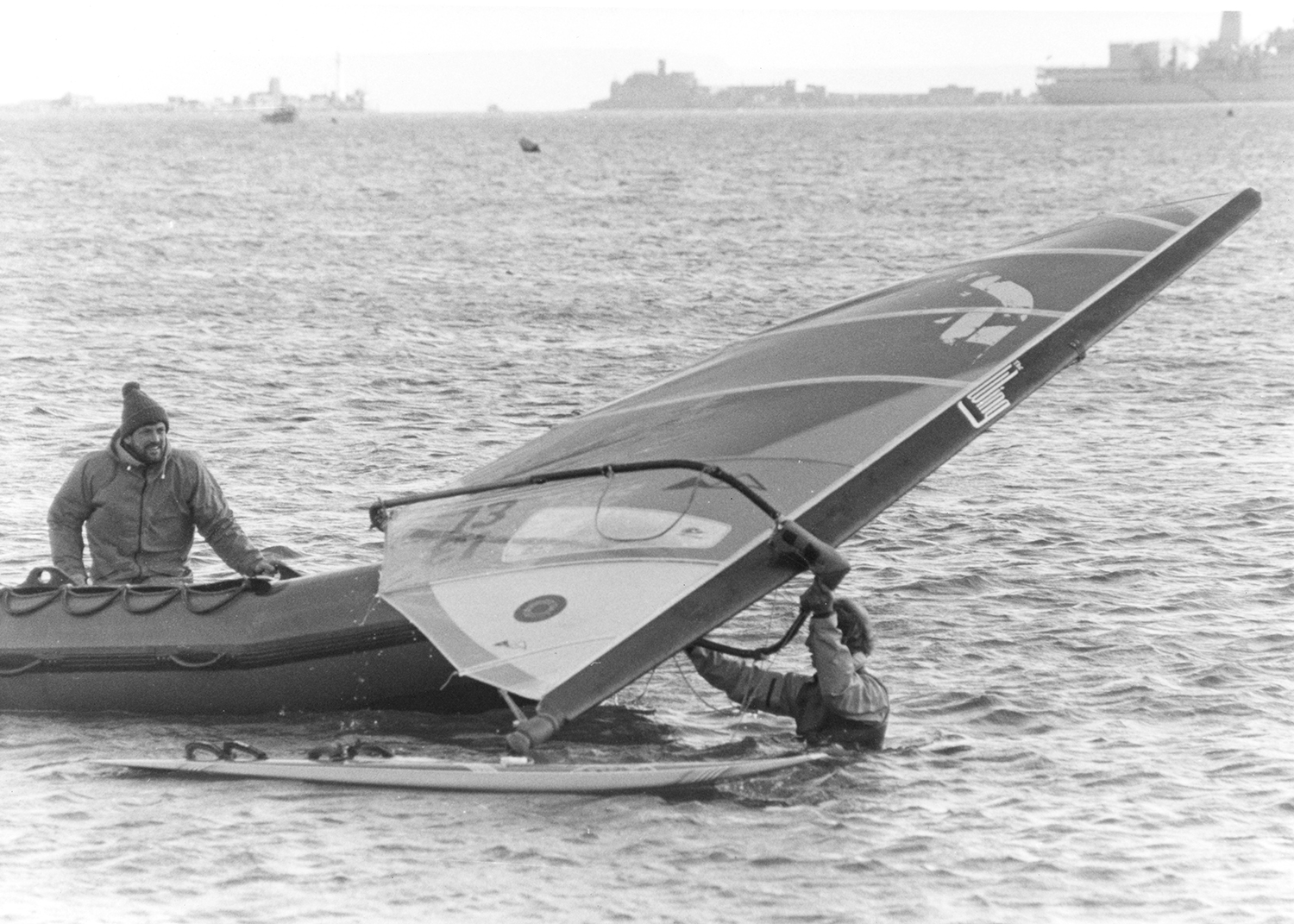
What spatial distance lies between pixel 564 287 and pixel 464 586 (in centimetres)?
2947

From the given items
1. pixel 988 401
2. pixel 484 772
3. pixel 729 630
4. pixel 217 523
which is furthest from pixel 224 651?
pixel 988 401

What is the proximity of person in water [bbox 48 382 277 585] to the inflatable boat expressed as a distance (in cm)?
47

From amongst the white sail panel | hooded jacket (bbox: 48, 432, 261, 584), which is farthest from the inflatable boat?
the white sail panel

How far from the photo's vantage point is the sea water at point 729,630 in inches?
348

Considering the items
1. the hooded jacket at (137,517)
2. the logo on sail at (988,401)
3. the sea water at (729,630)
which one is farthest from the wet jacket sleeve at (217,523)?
the logo on sail at (988,401)

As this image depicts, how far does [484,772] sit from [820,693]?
201 centimetres

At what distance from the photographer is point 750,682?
10555 millimetres

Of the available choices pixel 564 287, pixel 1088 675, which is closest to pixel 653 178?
pixel 564 287

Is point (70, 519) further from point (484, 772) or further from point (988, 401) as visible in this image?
point (988, 401)

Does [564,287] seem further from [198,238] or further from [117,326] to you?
[198,238]

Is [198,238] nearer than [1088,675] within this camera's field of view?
No

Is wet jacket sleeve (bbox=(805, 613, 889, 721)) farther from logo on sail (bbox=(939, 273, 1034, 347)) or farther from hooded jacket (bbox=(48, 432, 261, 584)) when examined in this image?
hooded jacket (bbox=(48, 432, 261, 584))

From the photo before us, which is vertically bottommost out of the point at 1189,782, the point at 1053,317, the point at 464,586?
the point at 1189,782

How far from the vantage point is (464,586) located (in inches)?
364
